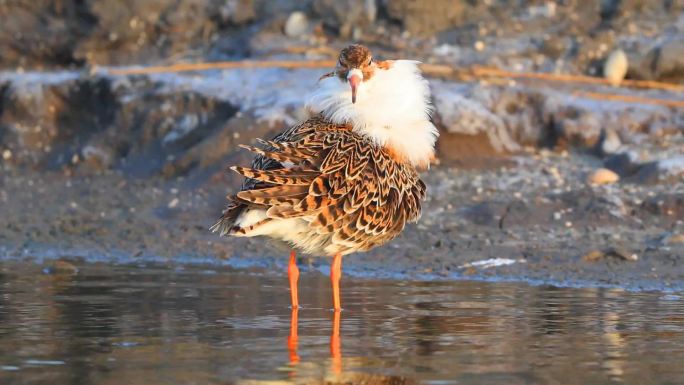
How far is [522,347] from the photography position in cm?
673

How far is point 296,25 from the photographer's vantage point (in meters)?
14.5

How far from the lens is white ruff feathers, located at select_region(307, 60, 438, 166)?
8.22 meters

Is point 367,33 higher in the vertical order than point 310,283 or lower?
higher

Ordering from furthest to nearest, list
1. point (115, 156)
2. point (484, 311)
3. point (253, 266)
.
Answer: point (115, 156) → point (253, 266) → point (484, 311)

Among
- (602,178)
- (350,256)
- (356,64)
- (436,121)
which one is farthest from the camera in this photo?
(436,121)

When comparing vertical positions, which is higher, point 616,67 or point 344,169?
point 616,67

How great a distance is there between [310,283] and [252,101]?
404 cm

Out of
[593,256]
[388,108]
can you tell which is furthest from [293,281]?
[593,256]

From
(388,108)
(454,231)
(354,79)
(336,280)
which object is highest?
(354,79)

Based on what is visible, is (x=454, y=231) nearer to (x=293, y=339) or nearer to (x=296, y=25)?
(x=293, y=339)

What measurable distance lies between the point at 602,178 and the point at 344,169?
14.9 feet

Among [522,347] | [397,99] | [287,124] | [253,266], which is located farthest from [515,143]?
[522,347]

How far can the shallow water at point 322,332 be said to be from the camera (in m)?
6.08

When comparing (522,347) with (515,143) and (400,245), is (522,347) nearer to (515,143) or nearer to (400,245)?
(400,245)
